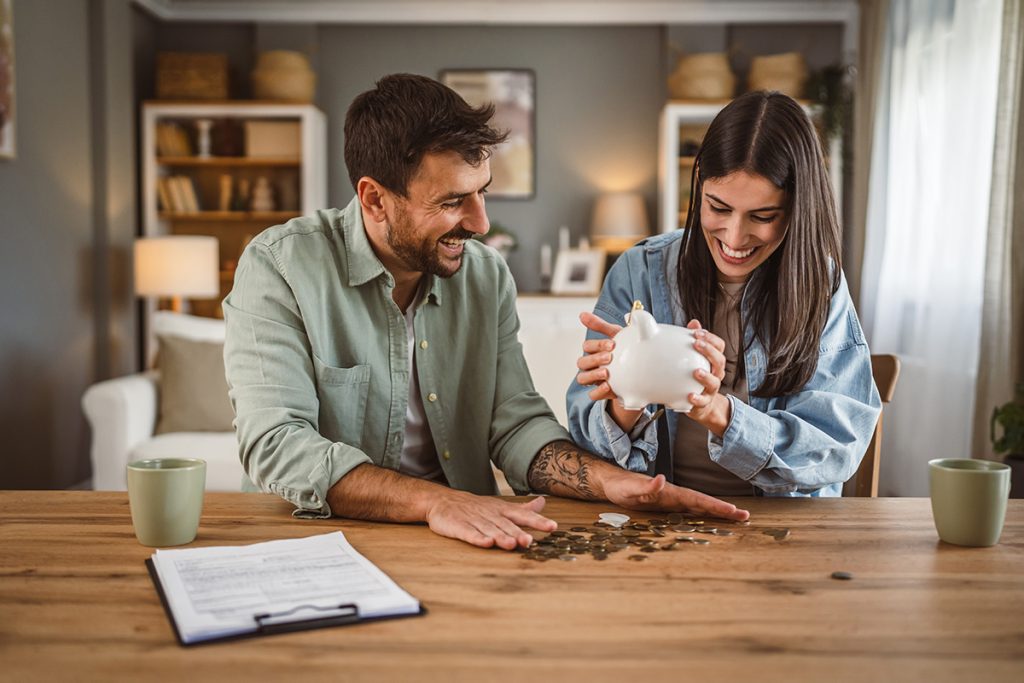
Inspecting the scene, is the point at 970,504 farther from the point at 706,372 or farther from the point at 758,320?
the point at 758,320

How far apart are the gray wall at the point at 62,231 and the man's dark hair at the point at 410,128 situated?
309cm

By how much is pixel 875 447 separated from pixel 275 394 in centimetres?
109

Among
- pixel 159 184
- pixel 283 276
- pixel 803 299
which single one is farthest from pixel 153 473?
pixel 159 184

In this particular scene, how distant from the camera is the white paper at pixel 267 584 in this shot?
89cm

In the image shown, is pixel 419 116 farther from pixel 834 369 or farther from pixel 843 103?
pixel 843 103

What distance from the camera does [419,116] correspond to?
157 cm

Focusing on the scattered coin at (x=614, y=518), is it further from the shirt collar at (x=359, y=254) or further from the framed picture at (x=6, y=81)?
the framed picture at (x=6, y=81)

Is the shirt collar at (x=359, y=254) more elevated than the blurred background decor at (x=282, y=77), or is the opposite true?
the blurred background decor at (x=282, y=77)

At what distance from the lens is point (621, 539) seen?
1.18 m

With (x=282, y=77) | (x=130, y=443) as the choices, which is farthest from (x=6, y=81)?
(x=282, y=77)

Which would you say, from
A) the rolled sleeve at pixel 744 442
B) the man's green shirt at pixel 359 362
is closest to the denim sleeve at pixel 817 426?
the rolled sleeve at pixel 744 442

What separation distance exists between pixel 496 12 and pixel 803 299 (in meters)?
4.78

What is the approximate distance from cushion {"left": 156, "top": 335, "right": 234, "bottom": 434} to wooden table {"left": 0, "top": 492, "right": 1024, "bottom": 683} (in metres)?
2.46

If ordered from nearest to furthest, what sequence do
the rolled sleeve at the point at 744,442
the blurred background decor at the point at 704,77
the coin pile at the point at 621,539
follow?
1. the coin pile at the point at 621,539
2. the rolled sleeve at the point at 744,442
3. the blurred background decor at the point at 704,77
